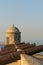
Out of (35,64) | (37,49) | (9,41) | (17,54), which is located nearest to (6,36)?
(9,41)

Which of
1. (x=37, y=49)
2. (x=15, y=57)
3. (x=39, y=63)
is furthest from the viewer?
(x=37, y=49)

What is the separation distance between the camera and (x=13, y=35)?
29047 millimetres

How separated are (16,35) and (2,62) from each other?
2404 centimetres

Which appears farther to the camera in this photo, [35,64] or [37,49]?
[37,49]

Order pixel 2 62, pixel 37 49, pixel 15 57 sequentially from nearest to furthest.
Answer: pixel 2 62
pixel 15 57
pixel 37 49

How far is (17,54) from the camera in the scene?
6.33 meters

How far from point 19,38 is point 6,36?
2086 millimetres

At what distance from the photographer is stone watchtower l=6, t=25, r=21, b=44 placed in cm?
2905

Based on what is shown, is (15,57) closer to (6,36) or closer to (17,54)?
(17,54)

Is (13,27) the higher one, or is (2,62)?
(13,27)

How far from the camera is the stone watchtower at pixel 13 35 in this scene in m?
29.0

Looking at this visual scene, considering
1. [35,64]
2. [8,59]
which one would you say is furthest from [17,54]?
[35,64]

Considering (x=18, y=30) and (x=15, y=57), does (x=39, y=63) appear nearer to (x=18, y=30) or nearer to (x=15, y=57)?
(x=15, y=57)

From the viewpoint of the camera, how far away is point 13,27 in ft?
97.1
